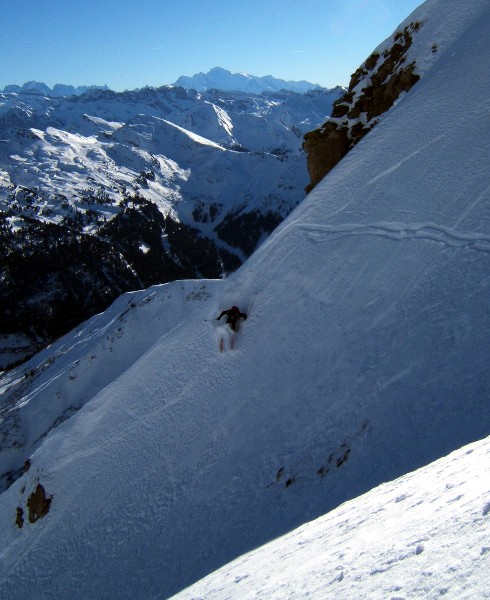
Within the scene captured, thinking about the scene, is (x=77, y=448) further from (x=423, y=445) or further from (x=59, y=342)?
(x=59, y=342)

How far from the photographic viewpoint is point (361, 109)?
35719 millimetres

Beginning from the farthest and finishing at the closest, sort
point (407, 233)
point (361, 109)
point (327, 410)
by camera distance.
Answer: point (361, 109), point (407, 233), point (327, 410)

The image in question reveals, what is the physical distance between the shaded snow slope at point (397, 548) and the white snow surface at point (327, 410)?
47 mm

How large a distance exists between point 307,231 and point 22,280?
14549 centimetres

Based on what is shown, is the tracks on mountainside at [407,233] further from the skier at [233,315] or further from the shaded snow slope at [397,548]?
the shaded snow slope at [397,548]

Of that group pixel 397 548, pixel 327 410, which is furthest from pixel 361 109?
pixel 397 548

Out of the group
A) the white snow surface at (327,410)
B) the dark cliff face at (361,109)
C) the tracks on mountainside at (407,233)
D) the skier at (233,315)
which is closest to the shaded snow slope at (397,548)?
the white snow surface at (327,410)

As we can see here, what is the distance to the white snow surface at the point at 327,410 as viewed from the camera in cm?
854

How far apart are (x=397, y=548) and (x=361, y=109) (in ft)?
121

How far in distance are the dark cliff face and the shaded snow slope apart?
101ft

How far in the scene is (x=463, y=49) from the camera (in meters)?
28.9

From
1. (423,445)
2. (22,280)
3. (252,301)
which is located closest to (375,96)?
(252,301)

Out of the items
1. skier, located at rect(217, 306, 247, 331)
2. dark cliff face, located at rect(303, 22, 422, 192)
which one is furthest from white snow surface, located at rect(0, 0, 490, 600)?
dark cliff face, located at rect(303, 22, 422, 192)

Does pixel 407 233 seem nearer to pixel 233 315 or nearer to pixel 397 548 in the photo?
pixel 233 315
